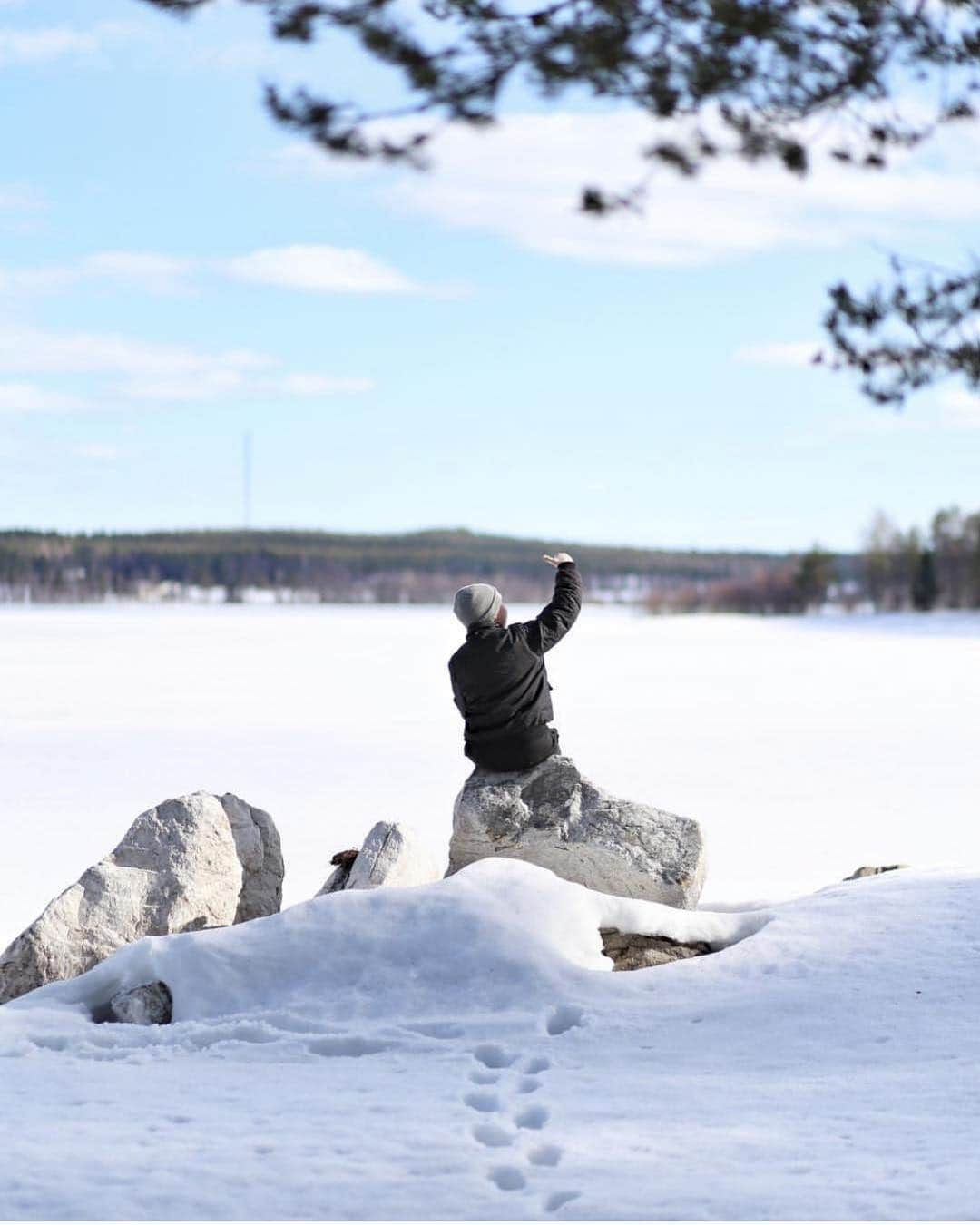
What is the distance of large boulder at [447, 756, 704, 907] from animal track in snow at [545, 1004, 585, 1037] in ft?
5.15

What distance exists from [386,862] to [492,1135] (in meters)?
2.60

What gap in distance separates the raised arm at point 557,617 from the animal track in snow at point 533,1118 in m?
2.91

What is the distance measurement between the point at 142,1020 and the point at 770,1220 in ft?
9.10

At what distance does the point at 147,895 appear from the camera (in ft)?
21.4

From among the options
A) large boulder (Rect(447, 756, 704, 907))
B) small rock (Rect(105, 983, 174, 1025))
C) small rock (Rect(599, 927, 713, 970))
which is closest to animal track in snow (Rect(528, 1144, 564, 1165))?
small rock (Rect(599, 927, 713, 970))

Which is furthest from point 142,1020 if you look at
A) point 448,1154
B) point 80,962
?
point 448,1154

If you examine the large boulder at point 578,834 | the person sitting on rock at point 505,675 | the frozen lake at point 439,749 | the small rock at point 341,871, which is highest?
the person sitting on rock at point 505,675

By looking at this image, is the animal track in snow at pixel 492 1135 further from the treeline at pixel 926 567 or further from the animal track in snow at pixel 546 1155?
the treeline at pixel 926 567

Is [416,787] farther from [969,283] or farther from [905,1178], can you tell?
[905,1178]

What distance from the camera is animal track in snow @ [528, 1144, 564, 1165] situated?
3.97m

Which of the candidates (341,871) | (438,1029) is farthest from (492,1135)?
(341,871)

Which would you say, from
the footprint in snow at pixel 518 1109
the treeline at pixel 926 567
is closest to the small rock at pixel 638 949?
the footprint in snow at pixel 518 1109

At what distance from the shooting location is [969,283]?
6.79 m

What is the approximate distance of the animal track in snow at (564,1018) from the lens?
5.12 meters
